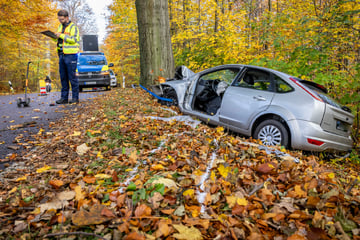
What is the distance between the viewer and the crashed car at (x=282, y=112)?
367 centimetres

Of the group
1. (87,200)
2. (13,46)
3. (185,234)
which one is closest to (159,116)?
(87,200)

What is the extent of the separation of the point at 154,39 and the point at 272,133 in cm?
540

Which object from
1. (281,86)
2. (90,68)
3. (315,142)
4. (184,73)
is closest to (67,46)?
(184,73)

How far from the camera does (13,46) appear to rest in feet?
62.5

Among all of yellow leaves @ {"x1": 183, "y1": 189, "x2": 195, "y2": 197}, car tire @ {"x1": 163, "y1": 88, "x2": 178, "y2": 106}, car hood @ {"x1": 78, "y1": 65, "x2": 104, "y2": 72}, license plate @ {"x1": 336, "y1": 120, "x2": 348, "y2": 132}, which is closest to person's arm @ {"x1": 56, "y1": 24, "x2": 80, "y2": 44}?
car tire @ {"x1": 163, "y1": 88, "x2": 178, "y2": 106}

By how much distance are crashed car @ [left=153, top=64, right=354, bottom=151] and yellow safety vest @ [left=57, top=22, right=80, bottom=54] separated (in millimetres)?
4044

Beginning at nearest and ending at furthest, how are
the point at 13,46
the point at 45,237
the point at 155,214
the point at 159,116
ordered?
the point at 45,237
the point at 155,214
the point at 159,116
the point at 13,46

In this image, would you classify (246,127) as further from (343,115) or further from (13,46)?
(13,46)

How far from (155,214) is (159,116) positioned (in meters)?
3.33

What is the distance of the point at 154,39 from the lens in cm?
749

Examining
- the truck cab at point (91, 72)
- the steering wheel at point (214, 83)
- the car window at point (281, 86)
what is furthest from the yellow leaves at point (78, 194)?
the truck cab at point (91, 72)

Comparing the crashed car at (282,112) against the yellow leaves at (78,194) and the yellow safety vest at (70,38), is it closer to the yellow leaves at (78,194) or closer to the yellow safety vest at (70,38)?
the yellow leaves at (78,194)

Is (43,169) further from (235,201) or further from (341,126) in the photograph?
(341,126)

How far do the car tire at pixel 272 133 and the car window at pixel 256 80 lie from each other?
2.43ft
